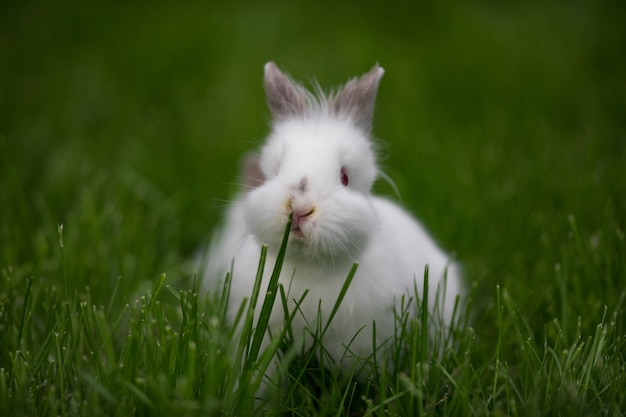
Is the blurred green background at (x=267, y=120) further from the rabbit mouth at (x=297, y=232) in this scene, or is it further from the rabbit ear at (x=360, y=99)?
the rabbit mouth at (x=297, y=232)

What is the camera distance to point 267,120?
277cm

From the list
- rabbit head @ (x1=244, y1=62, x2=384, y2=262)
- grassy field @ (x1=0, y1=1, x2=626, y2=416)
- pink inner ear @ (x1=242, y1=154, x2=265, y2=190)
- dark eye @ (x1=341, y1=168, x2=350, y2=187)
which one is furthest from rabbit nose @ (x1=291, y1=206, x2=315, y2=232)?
pink inner ear @ (x1=242, y1=154, x2=265, y2=190)

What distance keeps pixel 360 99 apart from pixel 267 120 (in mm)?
493

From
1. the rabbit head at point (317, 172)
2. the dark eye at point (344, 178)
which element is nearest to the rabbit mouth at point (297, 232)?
the rabbit head at point (317, 172)

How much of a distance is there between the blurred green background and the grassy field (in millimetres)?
20

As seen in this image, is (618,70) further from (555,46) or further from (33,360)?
(33,360)

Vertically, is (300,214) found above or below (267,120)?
below

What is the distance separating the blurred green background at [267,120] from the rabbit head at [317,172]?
0.24m

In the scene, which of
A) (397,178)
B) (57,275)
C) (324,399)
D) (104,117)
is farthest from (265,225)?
(104,117)

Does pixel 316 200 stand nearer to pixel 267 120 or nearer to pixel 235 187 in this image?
pixel 267 120

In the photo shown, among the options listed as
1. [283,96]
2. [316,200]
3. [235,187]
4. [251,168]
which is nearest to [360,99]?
[283,96]

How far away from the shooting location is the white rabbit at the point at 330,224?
81.8 inches

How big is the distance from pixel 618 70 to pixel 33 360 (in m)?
5.32

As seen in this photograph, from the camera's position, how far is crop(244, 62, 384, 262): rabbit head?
81.0 inches
